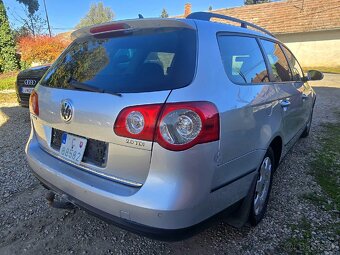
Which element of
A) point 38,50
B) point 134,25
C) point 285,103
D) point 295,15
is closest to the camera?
point 134,25

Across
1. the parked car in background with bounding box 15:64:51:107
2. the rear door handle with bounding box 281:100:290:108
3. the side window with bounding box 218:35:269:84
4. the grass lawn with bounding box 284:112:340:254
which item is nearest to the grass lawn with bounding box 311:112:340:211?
the grass lawn with bounding box 284:112:340:254

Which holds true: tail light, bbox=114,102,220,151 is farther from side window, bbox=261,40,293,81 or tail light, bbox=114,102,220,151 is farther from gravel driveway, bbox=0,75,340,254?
side window, bbox=261,40,293,81

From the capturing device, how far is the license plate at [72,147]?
2043mm

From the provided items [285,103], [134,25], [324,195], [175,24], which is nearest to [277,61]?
[285,103]

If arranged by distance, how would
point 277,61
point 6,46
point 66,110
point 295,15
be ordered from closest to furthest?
point 66,110 → point 277,61 → point 6,46 → point 295,15

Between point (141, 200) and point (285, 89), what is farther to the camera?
point (285, 89)

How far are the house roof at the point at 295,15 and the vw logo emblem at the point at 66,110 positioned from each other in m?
21.9

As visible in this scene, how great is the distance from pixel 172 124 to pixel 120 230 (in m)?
1.38

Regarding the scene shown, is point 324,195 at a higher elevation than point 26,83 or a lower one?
lower

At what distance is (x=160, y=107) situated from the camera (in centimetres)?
171

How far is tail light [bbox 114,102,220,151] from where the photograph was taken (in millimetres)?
1695

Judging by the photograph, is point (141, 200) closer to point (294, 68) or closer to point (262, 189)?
point (262, 189)

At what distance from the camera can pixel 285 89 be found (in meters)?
3.08

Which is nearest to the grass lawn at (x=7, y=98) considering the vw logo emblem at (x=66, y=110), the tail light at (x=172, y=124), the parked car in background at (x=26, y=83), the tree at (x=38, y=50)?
the parked car in background at (x=26, y=83)
